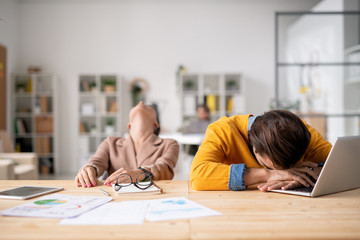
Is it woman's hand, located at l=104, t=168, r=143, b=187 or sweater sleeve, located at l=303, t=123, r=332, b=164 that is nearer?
woman's hand, located at l=104, t=168, r=143, b=187

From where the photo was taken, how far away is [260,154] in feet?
4.06

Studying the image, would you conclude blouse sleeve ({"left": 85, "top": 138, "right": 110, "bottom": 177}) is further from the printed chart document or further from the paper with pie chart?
the printed chart document

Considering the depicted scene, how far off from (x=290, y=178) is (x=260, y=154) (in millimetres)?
161

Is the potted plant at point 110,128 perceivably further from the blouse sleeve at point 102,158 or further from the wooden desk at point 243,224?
the wooden desk at point 243,224

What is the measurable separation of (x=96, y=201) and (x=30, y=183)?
1.92ft

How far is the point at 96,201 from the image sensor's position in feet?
3.62

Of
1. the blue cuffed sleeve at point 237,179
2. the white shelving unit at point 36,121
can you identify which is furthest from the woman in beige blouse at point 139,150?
the white shelving unit at point 36,121

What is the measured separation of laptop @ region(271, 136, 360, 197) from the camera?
1.10 m

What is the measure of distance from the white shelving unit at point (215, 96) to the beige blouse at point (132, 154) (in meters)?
4.44

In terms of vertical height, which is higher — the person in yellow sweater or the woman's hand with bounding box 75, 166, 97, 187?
the person in yellow sweater

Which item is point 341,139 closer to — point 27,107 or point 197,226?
point 197,226

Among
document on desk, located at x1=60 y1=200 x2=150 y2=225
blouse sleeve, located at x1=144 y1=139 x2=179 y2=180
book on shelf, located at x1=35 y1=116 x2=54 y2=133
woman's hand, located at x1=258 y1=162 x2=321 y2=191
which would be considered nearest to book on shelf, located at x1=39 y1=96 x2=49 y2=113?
book on shelf, located at x1=35 y1=116 x2=54 y2=133

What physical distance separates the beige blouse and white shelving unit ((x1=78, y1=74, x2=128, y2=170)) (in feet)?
14.9

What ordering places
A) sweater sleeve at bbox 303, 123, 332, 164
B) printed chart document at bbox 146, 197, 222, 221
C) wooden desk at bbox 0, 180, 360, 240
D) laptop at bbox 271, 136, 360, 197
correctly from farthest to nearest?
sweater sleeve at bbox 303, 123, 332, 164 → laptop at bbox 271, 136, 360, 197 → printed chart document at bbox 146, 197, 222, 221 → wooden desk at bbox 0, 180, 360, 240
